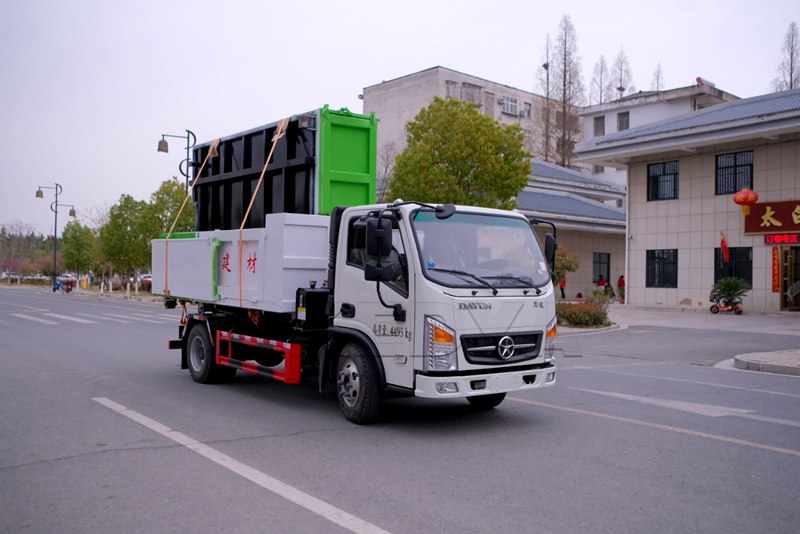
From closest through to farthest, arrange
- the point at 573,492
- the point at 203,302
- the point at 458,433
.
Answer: the point at 573,492 → the point at 458,433 → the point at 203,302

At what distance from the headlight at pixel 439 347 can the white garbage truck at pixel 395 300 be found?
0.01 metres

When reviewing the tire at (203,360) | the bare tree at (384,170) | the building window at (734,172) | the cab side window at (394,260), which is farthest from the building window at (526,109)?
the cab side window at (394,260)

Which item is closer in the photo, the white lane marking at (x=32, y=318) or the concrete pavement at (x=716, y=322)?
the concrete pavement at (x=716, y=322)

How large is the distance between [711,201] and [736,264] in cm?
279

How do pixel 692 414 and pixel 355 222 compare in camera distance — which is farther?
pixel 692 414

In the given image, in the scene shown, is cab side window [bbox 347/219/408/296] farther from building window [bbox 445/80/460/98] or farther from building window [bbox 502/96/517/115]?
building window [bbox 502/96/517/115]

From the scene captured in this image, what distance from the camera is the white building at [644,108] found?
54188mm

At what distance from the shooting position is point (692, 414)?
8625mm

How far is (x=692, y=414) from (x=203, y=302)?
685 centimetres

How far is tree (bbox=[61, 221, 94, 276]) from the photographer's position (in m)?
59.2

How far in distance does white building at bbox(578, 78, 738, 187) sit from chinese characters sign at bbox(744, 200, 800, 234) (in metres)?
28.3

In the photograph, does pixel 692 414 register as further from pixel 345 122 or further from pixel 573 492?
pixel 345 122

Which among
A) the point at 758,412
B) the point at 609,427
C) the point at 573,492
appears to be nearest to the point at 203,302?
the point at 609,427

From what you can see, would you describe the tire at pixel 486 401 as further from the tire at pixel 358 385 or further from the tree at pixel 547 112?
the tree at pixel 547 112
